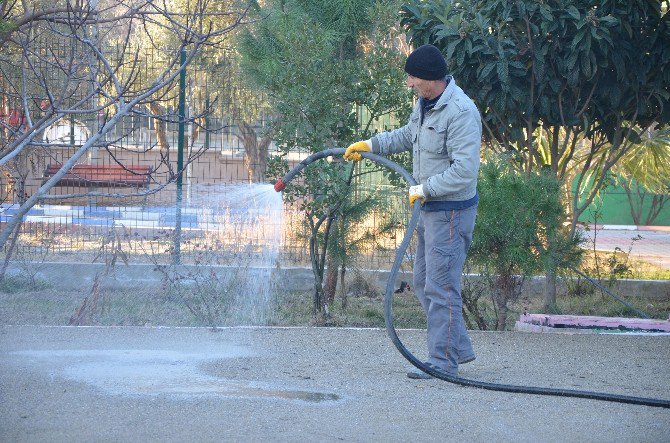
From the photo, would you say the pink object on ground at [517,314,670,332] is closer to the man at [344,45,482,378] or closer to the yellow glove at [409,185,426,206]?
the man at [344,45,482,378]

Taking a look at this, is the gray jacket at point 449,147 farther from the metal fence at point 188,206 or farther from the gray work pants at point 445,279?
the metal fence at point 188,206

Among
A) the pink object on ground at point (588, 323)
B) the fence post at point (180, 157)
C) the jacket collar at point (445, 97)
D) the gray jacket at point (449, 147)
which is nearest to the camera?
the gray jacket at point (449, 147)

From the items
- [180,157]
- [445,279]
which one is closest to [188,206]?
[180,157]

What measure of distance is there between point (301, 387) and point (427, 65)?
2.09 meters

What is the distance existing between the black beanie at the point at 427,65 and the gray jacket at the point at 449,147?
0.44ft

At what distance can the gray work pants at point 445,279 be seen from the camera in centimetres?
549

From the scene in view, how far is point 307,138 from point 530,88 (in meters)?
2.10

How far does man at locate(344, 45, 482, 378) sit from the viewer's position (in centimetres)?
537

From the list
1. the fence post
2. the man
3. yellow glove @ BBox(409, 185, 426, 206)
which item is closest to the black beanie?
the man

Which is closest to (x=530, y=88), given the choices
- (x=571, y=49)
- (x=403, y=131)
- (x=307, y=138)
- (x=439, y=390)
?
(x=571, y=49)

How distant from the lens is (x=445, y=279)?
216 inches

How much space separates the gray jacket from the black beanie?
0.13 meters

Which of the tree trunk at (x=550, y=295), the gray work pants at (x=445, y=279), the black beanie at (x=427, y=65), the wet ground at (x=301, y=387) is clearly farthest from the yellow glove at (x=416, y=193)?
the tree trunk at (x=550, y=295)

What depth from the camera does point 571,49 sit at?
773 cm
